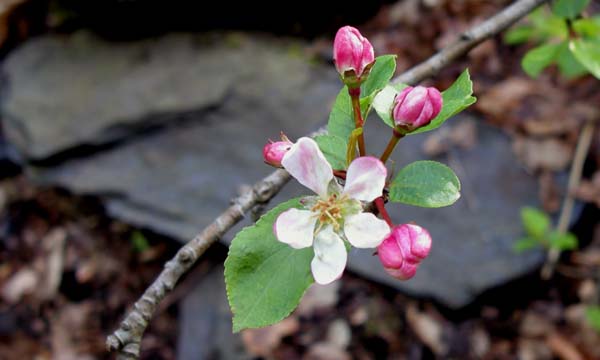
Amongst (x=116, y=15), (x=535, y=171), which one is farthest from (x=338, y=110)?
(x=116, y=15)

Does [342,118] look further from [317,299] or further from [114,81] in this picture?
[114,81]

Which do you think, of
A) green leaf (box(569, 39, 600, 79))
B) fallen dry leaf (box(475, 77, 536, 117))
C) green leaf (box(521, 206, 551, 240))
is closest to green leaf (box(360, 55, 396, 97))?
green leaf (box(569, 39, 600, 79))

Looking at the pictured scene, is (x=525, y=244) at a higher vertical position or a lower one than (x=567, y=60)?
lower

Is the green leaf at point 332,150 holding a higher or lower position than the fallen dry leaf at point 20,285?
higher

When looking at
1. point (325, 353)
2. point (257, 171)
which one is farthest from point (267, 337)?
point (257, 171)

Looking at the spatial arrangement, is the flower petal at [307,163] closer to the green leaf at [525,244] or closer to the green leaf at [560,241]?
the green leaf at [525,244]

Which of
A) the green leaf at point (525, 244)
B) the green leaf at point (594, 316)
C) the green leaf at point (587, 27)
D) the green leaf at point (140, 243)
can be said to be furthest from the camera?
the green leaf at point (140, 243)

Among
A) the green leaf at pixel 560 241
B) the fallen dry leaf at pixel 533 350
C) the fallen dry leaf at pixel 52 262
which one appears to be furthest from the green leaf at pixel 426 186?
the fallen dry leaf at pixel 52 262
